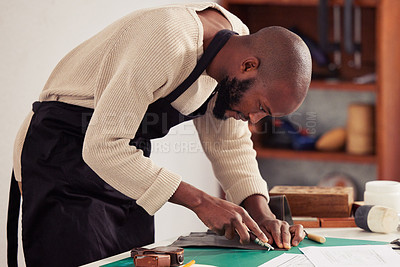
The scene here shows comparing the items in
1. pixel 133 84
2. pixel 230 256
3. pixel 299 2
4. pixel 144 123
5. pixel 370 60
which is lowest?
pixel 230 256

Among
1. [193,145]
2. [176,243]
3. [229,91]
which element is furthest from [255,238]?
[193,145]

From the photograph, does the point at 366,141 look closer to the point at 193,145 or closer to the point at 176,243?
the point at 193,145

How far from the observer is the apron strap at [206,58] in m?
1.52

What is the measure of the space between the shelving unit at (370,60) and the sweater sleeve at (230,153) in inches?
56.2

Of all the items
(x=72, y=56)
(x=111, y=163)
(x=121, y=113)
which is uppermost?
(x=72, y=56)

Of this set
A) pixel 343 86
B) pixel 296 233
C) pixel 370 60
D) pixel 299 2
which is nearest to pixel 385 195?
pixel 296 233

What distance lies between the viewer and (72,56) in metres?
1.71

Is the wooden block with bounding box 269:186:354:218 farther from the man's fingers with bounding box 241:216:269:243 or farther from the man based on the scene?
the man's fingers with bounding box 241:216:269:243

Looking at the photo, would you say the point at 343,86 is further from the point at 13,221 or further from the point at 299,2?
the point at 13,221

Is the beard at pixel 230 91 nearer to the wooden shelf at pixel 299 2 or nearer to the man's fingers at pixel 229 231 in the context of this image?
the man's fingers at pixel 229 231

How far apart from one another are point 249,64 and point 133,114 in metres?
0.31

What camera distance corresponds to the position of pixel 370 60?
11.2ft

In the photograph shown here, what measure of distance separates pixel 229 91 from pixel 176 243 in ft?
1.32

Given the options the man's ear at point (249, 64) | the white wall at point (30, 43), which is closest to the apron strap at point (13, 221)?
the white wall at point (30, 43)
